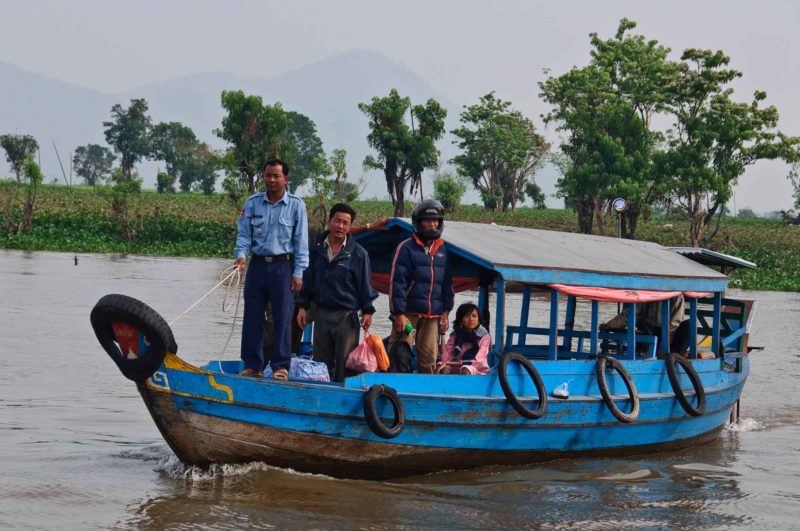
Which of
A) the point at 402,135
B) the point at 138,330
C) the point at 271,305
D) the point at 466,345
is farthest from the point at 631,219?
the point at 138,330

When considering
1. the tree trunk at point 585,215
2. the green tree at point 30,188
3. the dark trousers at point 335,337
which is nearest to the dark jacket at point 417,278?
the dark trousers at point 335,337

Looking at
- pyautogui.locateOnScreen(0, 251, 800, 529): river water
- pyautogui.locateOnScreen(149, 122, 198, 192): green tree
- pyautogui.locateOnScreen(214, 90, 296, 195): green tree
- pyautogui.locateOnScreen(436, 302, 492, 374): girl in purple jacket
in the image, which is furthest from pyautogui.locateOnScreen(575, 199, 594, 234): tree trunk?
pyautogui.locateOnScreen(149, 122, 198, 192): green tree

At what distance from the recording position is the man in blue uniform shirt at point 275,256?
23.7ft

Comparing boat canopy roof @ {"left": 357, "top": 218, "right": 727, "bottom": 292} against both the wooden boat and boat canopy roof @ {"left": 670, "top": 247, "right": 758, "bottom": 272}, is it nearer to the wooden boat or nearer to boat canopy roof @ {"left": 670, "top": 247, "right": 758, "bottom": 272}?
the wooden boat

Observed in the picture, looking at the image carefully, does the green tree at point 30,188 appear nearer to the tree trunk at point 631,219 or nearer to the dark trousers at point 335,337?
the tree trunk at point 631,219

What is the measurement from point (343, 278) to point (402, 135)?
37.7m

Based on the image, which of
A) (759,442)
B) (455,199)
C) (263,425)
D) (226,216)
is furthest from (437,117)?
(263,425)

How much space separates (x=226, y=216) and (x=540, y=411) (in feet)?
123

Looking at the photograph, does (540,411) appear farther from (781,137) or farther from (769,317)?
(781,137)

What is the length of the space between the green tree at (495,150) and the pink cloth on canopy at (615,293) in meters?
45.1

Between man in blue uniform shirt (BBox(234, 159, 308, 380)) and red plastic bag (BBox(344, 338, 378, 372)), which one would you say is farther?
red plastic bag (BBox(344, 338, 378, 372))

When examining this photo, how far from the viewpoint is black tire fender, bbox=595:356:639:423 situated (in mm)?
8234

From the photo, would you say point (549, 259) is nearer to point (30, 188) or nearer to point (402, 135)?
point (30, 188)

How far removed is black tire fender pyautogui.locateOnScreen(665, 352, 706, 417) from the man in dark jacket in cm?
289
